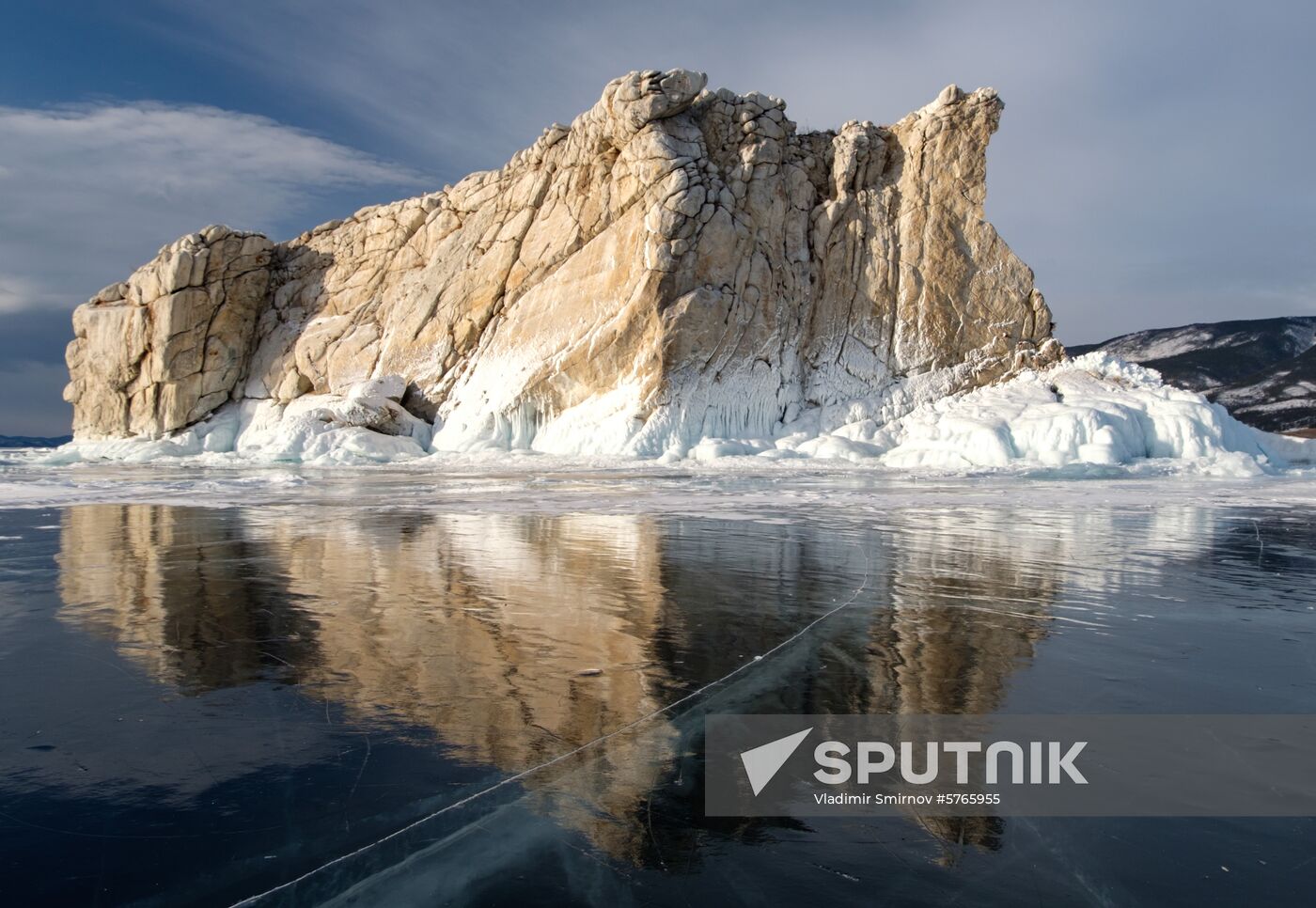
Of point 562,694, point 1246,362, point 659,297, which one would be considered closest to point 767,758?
point 562,694

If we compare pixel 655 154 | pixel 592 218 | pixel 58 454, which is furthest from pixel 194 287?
pixel 655 154

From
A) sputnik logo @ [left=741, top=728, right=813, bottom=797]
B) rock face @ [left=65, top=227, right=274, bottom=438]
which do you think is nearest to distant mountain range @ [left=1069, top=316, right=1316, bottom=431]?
rock face @ [left=65, top=227, right=274, bottom=438]

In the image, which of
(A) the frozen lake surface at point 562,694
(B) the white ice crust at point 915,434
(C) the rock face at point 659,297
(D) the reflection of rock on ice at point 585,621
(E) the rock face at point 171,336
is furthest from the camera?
(E) the rock face at point 171,336

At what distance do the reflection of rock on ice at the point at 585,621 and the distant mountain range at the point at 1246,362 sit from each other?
63616 millimetres

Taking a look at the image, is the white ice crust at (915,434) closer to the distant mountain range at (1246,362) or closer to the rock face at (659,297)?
the rock face at (659,297)

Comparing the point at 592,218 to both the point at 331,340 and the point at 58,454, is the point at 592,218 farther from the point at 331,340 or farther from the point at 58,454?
the point at 58,454

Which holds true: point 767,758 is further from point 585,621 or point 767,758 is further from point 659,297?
point 659,297

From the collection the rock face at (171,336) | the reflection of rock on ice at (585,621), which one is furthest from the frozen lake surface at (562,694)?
the rock face at (171,336)

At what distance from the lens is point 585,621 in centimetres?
469

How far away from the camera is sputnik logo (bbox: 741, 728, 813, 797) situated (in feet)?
8.79

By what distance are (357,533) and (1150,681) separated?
23.2 feet

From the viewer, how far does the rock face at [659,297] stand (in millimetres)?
27891

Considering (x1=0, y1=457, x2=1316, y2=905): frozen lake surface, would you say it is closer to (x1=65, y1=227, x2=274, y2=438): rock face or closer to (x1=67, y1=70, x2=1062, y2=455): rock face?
(x1=67, y1=70, x2=1062, y2=455): rock face

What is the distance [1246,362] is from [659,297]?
85.2 metres
